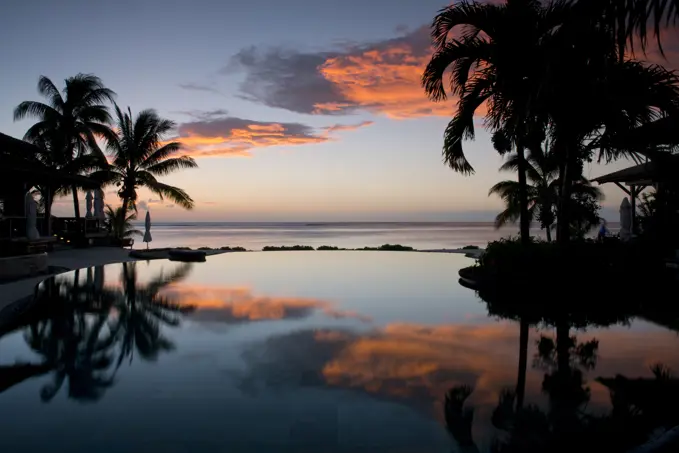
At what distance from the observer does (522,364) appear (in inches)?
216

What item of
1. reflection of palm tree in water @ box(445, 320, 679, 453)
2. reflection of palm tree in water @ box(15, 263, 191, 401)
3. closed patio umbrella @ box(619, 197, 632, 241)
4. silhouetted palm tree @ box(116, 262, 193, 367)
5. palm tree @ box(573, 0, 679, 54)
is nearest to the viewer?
palm tree @ box(573, 0, 679, 54)

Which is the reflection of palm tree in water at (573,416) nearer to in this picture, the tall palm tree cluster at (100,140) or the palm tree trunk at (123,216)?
the tall palm tree cluster at (100,140)

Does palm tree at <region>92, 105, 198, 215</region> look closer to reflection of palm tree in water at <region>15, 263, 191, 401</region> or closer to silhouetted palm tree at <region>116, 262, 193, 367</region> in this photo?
silhouetted palm tree at <region>116, 262, 193, 367</region>

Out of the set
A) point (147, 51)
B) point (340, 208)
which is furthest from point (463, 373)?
point (340, 208)

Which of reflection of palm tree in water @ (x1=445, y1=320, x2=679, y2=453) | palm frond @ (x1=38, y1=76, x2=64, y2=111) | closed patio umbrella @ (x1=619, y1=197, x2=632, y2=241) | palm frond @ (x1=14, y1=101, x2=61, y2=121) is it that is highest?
palm frond @ (x1=38, y1=76, x2=64, y2=111)

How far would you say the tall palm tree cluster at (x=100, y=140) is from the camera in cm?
2284

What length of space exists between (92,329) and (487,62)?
10.4 m

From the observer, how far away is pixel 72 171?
906 inches

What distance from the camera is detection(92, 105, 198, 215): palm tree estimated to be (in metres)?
24.4

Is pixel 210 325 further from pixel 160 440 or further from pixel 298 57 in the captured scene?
pixel 298 57

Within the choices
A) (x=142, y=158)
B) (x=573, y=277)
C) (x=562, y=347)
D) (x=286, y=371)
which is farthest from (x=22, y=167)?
(x=573, y=277)

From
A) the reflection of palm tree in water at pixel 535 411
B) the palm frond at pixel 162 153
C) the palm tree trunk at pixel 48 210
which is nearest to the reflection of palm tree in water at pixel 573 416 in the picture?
the reflection of palm tree in water at pixel 535 411

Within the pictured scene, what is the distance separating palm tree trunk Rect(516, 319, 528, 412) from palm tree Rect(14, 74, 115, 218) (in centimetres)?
2165

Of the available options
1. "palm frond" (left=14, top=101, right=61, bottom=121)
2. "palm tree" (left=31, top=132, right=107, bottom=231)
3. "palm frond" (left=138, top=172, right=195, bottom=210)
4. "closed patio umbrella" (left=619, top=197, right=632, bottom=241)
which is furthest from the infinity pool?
"palm frond" (left=14, top=101, right=61, bottom=121)
